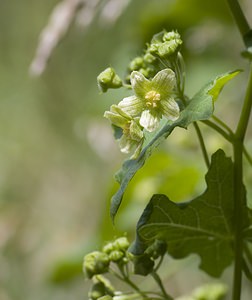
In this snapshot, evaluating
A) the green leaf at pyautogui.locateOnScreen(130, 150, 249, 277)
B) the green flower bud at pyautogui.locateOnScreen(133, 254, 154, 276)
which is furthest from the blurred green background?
the green flower bud at pyautogui.locateOnScreen(133, 254, 154, 276)

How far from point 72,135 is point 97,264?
247cm

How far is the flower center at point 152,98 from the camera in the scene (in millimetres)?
1014

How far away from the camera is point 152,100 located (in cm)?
103

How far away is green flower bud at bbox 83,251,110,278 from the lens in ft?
3.57

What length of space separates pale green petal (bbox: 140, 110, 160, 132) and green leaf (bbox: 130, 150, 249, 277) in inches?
3.6

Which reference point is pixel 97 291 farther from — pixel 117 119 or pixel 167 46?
pixel 167 46

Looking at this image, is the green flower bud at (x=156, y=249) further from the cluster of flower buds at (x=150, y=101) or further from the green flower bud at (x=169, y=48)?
the green flower bud at (x=169, y=48)

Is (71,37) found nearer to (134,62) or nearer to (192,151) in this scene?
(192,151)

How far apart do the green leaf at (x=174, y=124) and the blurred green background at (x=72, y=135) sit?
2.66 feet

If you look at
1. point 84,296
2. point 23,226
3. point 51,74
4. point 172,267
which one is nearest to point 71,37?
point 51,74

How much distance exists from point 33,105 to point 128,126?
2.63 m

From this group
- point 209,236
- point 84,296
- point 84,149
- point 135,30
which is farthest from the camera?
point 84,149

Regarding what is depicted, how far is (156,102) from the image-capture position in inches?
40.1

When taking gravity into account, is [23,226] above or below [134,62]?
below
